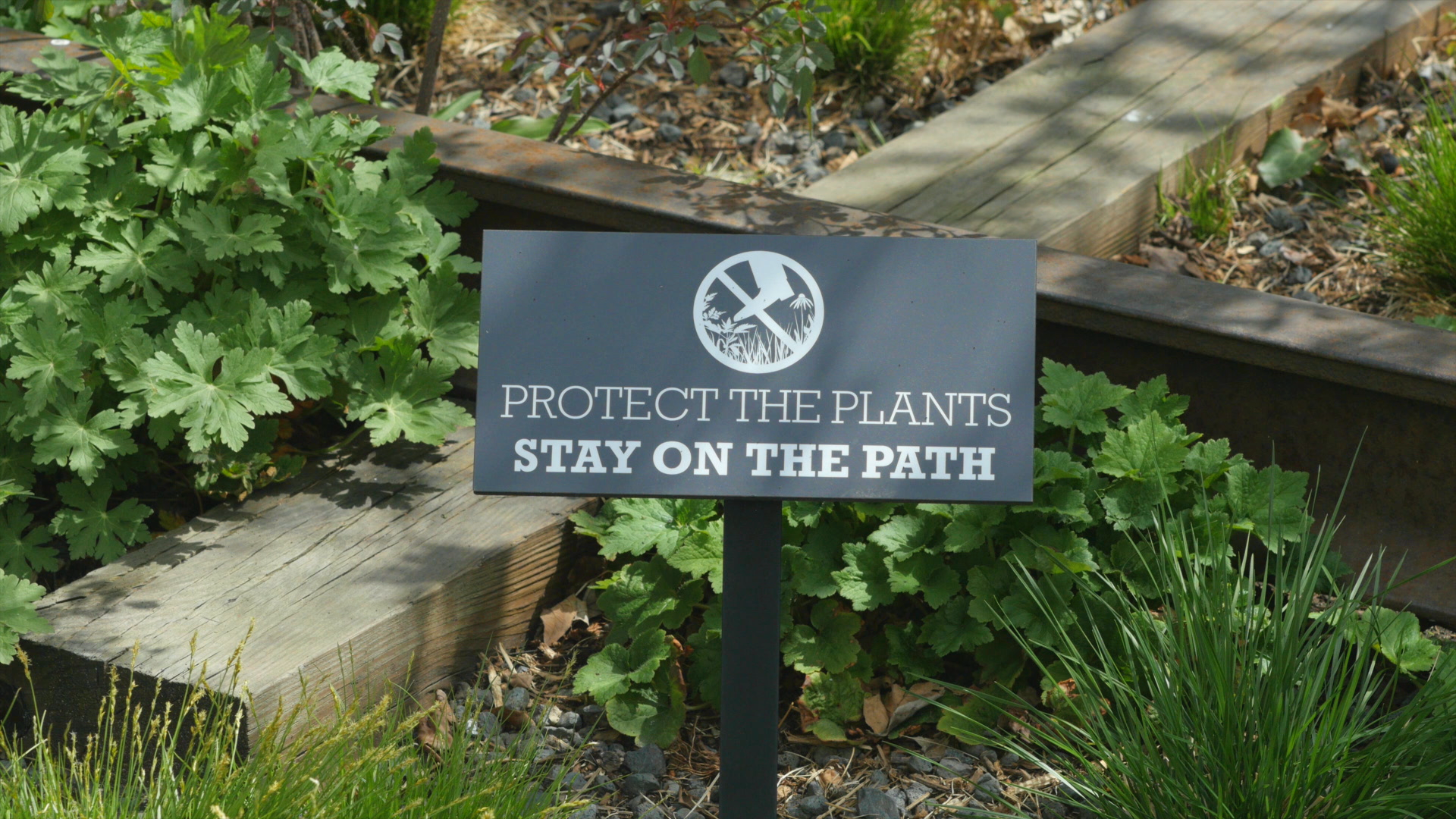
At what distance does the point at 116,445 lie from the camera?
2.88m

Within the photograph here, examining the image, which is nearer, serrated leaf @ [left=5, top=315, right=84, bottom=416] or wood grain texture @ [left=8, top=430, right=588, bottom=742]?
wood grain texture @ [left=8, top=430, right=588, bottom=742]

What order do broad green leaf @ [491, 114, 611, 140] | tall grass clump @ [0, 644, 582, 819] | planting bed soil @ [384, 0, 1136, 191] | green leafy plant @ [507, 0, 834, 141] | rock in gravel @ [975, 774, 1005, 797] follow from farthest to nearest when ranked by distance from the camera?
planting bed soil @ [384, 0, 1136, 191] < broad green leaf @ [491, 114, 611, 140] < green leafy plant @ [507, 0, 834, 141] < rock in gravel @ [975, 774, 1005, 797] < tall grass clump @ [0, 644, 582, 819]

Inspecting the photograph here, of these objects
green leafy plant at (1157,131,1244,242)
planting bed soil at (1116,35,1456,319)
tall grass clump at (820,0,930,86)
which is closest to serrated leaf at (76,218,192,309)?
tall grass clump at (820,0,930,86)

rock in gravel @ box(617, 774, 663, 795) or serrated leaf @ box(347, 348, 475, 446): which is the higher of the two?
serrated leaf @ box(347, 348, 475, 446)

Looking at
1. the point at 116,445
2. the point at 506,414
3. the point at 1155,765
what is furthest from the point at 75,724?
the point at 1155,765

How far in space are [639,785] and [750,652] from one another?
2.12ft

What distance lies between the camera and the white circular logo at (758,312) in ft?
6.93

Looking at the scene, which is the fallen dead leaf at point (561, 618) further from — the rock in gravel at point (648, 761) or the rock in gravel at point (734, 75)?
the rock in gravel at point (734, 75)

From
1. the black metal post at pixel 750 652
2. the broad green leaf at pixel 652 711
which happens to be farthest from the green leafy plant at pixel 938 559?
the black metal post at pixel 750 652

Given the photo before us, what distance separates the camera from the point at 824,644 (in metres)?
2.81

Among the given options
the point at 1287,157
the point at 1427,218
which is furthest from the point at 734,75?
the point at 1427,218

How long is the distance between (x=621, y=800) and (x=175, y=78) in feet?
5.77

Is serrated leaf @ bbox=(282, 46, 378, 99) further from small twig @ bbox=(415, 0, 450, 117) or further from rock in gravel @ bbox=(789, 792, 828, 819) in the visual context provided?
rock in gravel @ bbox=(789, 792, 828, 819)

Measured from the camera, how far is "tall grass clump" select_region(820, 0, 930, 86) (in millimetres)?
4781
